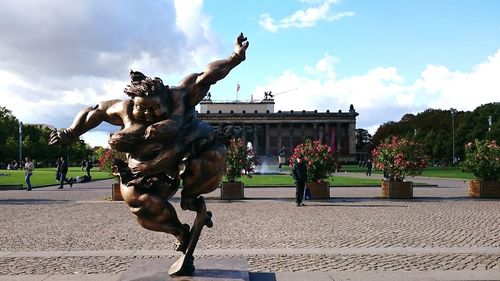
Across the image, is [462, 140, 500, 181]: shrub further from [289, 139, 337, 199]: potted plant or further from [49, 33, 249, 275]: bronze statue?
[49, 33, 249, 275]: bronze statue

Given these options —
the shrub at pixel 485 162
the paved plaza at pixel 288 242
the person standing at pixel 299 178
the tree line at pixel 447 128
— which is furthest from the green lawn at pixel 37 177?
the tree line at pixel 447 128

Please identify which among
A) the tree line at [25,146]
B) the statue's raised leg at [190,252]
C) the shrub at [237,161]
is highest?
the tree line at [25,146]

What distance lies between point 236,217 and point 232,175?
7.20 metres

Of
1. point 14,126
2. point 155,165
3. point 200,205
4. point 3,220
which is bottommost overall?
point 3,220

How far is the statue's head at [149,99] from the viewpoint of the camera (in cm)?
549

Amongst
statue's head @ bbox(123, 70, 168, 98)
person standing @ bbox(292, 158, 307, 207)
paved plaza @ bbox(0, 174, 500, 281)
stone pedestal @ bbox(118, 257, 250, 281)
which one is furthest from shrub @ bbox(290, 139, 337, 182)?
statue's head @ bbox(123, 70, 168, 98)

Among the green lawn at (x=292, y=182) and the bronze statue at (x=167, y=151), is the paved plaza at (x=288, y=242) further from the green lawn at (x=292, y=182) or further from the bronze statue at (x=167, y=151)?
the green lawn at (x=292, y=182)

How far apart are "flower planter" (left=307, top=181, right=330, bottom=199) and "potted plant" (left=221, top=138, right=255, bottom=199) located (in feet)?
8.90

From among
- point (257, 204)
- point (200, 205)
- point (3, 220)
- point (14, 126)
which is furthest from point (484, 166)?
point (14, 126)

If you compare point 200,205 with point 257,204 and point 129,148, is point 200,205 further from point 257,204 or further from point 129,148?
point 257,204

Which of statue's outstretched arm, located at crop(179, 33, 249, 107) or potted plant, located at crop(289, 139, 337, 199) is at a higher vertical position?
statue's outstretched arm, located at crop(179, 33, 249, 107)

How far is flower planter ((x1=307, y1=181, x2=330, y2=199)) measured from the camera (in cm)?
2261

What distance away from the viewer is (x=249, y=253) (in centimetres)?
940

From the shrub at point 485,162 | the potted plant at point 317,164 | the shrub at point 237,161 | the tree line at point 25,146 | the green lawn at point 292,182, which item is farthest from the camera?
the tree line at point 25,146
